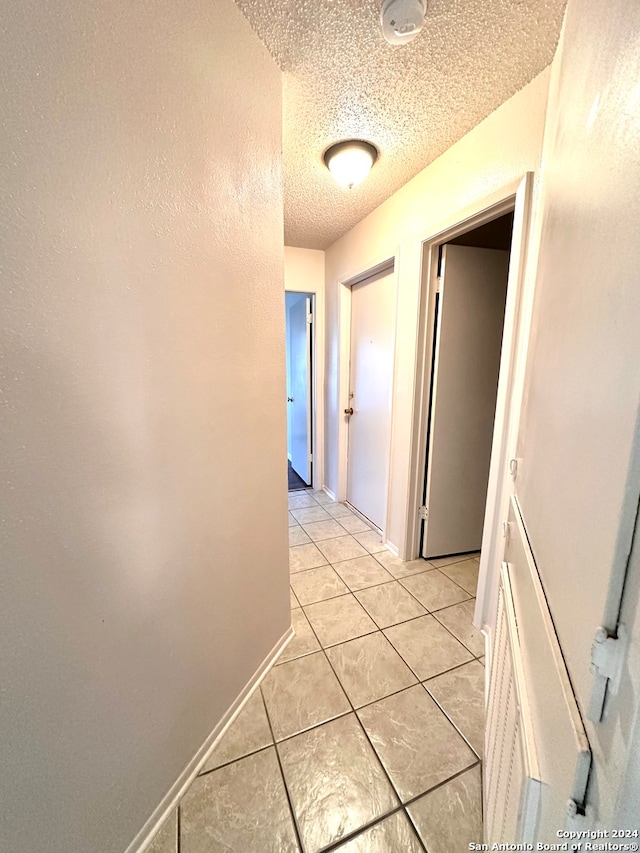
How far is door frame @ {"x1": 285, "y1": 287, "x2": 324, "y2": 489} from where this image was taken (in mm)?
3058

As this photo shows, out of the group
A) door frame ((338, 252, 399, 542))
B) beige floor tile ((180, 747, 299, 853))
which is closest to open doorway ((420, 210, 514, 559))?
door frame ((338, 252, 399, 542))

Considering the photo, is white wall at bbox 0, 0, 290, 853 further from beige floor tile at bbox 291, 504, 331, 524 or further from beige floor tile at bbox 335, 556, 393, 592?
beige floor tile at bbox 291, 504, 331, 524

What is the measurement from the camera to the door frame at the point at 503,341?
1.29 m

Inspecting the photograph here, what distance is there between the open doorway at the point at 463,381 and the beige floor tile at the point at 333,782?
1.26m

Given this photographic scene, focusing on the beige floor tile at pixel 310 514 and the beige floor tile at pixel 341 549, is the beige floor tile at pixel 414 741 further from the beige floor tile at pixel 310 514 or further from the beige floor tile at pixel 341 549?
the beige floor tile at pixel 310 514

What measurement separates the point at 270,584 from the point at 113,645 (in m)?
0.70

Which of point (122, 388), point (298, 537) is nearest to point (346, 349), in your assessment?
point (298, 537)

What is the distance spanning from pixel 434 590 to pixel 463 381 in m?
1.28

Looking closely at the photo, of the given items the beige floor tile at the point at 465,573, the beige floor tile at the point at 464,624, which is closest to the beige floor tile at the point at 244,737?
the beige floor tile at the point at 464,624

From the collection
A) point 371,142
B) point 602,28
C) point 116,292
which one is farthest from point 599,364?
point 371,142

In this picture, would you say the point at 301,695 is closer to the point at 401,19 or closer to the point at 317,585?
the point at 317,585

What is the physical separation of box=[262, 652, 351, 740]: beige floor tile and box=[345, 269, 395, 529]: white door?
1239 millimetres

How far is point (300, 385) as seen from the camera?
3.61 m

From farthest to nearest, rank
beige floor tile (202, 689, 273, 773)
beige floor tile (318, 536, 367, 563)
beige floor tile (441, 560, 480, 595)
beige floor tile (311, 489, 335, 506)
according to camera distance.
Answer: beige floor tile (311, 489, 335, 506) → beige floor tile (318, 536, 367, 563) → beige floor tile (441, 560, 480, 595) → beige floor tile (202, 689, 273, 773)
